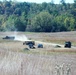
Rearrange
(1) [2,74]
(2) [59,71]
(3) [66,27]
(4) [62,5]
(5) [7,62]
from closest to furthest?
(2) [59,71]
(1) [2,74]
(5) [7,62]
(3) [66,27]
(4) [62,5]

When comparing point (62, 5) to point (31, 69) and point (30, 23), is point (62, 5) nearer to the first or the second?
point (30, 23)

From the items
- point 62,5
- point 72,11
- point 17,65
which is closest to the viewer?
point 17,65

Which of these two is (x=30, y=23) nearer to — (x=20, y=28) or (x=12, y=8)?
(x=20, y=28)

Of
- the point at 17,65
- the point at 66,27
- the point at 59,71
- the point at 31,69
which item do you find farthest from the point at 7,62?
the point at 66,27

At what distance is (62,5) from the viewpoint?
483 feet

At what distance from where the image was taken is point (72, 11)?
403 ft

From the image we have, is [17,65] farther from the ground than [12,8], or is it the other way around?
[17,65]

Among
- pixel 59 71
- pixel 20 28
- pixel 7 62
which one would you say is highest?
pixel 59 71

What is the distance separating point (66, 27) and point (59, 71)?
9072 centimetres

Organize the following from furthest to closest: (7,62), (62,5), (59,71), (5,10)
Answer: (62,5) < (5,10) < (7,62) < (59,71)

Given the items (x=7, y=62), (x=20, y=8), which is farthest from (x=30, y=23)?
(x=7, y=62)

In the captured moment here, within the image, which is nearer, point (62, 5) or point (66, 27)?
point (66, 27)

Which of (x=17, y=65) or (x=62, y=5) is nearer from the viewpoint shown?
(x=17, y=65)

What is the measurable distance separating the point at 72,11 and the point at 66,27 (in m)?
27.8
